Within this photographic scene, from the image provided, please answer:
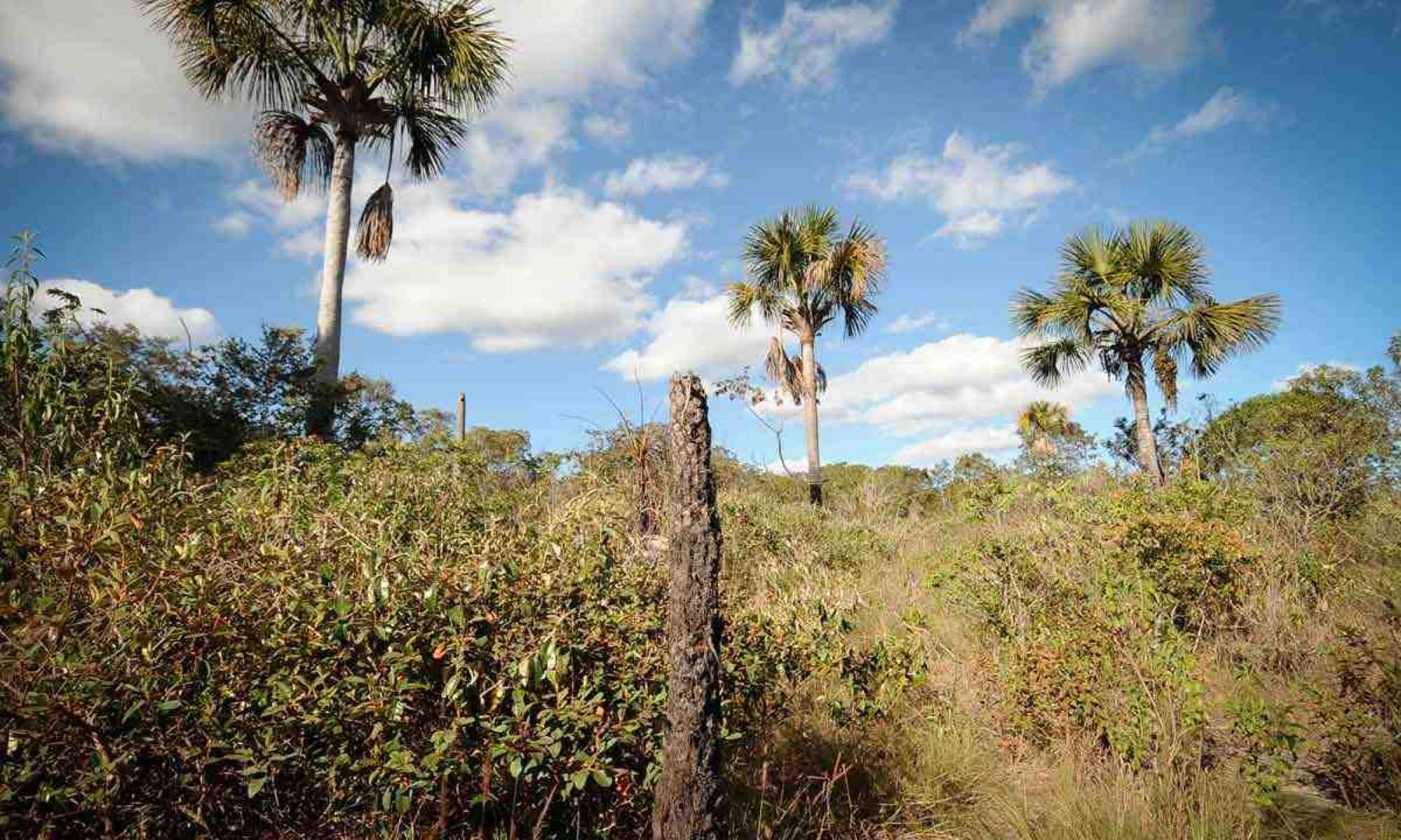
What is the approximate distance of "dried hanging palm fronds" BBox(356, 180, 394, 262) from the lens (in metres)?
10.9

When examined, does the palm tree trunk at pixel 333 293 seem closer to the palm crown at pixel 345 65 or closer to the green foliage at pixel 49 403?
the palm crown at pixel 345 65

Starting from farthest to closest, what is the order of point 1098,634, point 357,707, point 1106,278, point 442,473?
1. point 1106,278
2. point 442,473
3. point 1098,634
4. point 357,707

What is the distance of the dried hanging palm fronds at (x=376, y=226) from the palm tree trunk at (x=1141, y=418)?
14.7 m

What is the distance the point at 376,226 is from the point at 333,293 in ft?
5.45

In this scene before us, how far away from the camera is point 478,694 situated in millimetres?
2297

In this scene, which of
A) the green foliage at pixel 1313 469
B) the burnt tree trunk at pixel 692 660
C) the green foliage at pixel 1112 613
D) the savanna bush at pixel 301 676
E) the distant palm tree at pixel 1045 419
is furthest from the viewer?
the distant palm tree at pixel 1045 419

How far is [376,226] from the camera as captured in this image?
10.9 meters

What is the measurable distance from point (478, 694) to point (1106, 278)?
15.0 m

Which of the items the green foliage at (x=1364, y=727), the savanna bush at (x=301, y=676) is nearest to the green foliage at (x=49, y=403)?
the savanna bush at (x=301, y=676)

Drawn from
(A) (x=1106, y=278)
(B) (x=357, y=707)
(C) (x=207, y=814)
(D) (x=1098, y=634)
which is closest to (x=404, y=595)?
(B) (x=357, y=707)

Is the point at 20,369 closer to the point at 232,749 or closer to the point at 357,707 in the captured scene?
the point at 232,749

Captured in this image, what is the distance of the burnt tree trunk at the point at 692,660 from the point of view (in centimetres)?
218

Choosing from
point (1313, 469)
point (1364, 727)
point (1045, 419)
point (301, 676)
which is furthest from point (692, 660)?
point (1045, 419)

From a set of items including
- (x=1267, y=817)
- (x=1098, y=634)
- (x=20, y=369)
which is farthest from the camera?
(x=1098, y=634)
